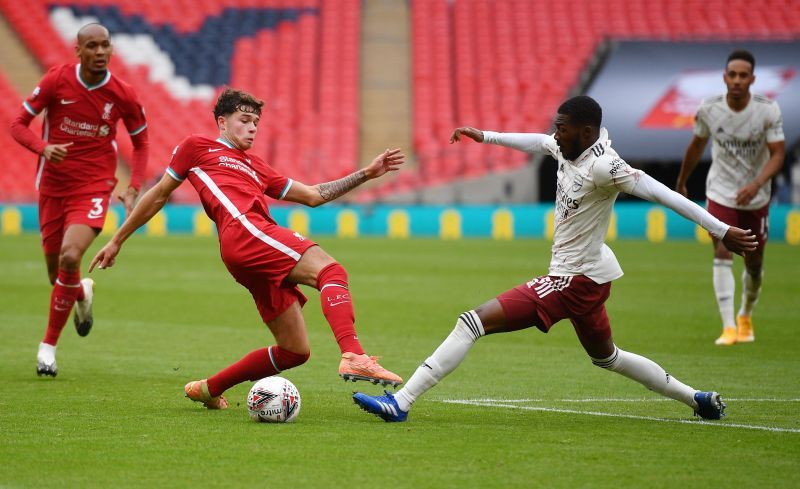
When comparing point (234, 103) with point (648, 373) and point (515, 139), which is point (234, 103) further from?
point (648, 373)

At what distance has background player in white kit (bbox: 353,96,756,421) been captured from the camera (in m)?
6.76

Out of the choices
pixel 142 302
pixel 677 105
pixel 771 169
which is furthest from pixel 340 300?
pixel 677 105

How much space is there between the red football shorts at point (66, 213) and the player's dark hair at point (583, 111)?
417cm

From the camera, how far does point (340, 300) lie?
6766 millimetres

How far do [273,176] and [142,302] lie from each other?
8.26 metres

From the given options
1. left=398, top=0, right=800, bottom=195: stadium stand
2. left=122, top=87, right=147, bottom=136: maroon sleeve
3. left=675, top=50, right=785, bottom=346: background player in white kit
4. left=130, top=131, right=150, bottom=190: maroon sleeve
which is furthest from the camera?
left=398, top=0, right=800, bottom=195: stadium stand

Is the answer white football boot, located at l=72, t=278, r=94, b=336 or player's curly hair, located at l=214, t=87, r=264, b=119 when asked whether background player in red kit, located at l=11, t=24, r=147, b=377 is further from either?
player's curly hair, located at l=214, t=87, r=264, b=119

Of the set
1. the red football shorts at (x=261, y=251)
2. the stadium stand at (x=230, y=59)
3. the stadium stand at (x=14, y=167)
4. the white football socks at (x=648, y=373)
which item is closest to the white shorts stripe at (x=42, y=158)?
the red football shorts at (x=261, y=251)

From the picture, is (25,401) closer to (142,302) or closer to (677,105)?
(142,302)

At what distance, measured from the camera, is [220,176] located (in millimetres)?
7129

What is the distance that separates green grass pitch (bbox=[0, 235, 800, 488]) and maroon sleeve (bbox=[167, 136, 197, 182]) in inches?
56.3

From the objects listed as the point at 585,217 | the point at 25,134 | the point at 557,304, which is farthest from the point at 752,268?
the point at 25,134

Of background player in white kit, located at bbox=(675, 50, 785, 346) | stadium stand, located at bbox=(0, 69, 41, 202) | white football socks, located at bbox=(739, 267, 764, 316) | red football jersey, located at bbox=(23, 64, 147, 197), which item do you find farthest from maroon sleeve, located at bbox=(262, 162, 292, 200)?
stadium stand, located at bbox=(0, 69, 41, 202)

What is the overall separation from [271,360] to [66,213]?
301 cm
